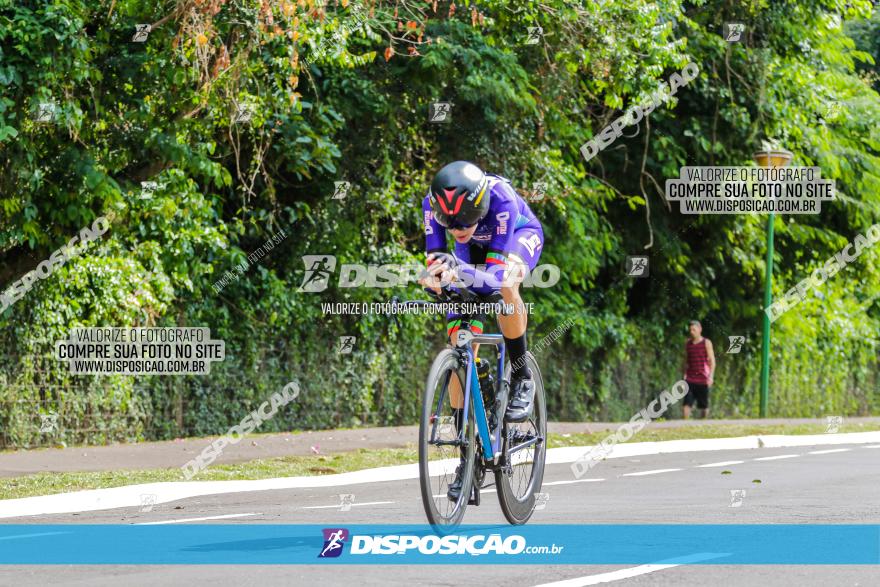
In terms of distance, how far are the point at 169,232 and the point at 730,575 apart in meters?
11.0

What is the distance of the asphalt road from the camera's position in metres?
6.79

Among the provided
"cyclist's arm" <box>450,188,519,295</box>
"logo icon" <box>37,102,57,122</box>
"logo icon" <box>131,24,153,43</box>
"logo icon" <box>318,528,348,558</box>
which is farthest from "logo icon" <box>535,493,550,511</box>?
"logo icon" <box>131,24,153,43</box>

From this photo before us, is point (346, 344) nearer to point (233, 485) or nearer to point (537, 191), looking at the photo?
point (537, 191)

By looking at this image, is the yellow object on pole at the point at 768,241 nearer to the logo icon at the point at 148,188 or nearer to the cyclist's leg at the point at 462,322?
the logo icon at the point at 148,188

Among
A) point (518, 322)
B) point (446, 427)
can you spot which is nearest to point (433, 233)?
point (518, 322)

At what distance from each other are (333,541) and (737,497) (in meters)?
4.41

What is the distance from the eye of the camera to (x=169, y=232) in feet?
54.3

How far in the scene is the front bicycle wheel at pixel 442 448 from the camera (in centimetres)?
750

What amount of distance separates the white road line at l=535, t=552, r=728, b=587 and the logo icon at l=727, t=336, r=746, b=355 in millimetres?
21106

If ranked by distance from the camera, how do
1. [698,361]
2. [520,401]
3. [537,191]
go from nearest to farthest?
[520,401] → [537,191] → [698,361]

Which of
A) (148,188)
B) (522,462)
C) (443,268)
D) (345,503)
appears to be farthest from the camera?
(148,188)

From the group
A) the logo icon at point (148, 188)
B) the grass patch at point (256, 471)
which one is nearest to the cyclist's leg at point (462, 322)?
the grass patch at point (256, 471)

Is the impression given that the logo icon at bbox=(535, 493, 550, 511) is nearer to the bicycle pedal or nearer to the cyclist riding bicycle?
the cyclist riding bicycle

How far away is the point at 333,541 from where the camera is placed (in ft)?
25.9
